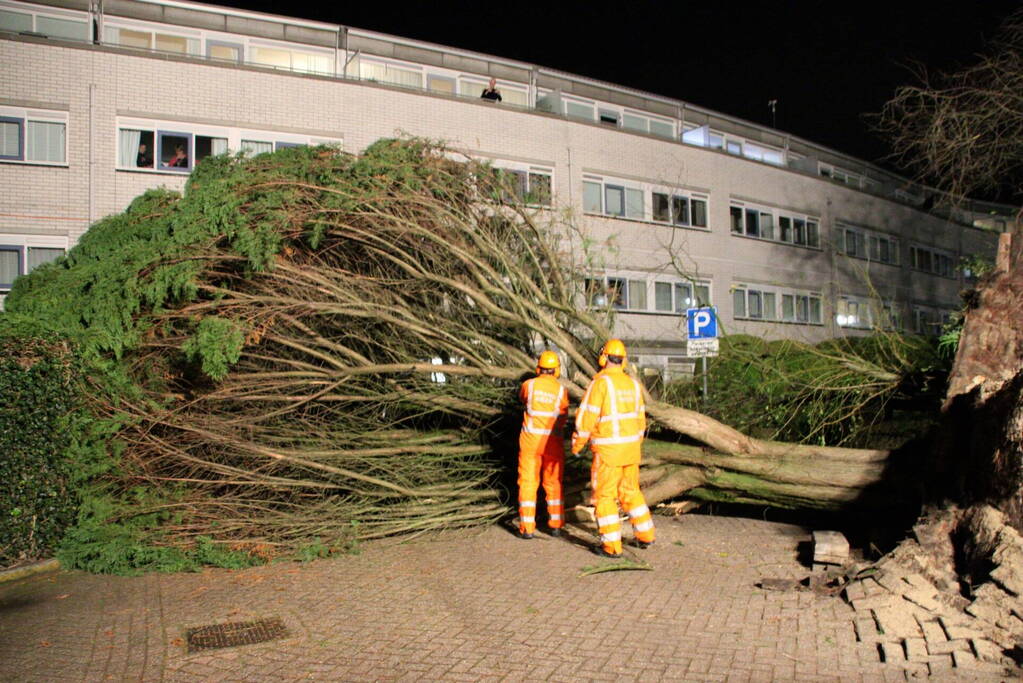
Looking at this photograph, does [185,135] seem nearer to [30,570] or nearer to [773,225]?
[30,570]

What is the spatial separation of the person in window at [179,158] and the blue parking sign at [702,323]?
1119 centimetres

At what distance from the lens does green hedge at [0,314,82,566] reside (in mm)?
7648

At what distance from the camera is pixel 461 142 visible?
19.9 metres

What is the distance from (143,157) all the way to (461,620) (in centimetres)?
1471

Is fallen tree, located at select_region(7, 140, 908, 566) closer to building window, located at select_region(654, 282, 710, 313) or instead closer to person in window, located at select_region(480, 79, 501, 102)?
person in window, located at select_region(480, 79, 501, 102)

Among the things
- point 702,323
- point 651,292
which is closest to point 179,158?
point 702,323

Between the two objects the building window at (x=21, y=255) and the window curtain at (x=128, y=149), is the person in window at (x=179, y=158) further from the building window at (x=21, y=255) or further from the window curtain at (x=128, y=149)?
the building window at (x=21, y=255)

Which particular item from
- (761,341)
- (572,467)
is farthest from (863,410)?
(572,467)

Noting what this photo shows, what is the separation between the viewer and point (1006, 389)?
597cm

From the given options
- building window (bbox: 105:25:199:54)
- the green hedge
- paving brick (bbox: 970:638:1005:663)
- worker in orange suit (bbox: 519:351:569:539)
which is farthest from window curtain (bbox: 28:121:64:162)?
paving brick (bbox: 970:638:1005:663)

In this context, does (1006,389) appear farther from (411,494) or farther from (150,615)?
(150,615)

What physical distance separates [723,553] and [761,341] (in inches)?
156

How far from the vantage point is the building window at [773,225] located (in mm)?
25984

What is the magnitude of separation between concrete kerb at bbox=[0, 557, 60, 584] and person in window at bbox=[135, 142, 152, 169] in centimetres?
1141
